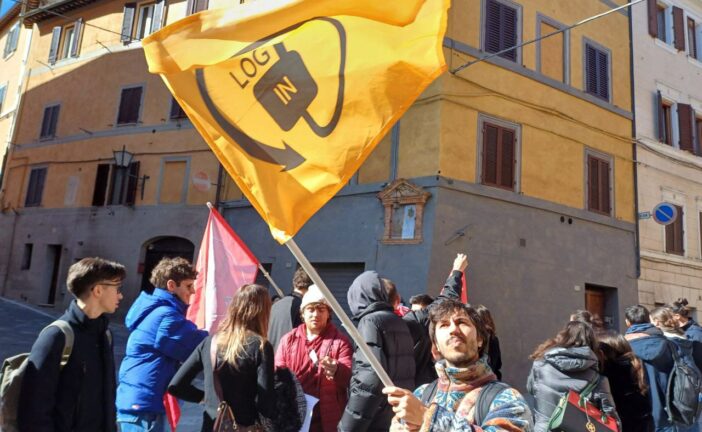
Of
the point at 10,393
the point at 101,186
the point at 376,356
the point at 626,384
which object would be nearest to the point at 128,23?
the point at 101,186

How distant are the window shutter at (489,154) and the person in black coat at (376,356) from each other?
9208mm

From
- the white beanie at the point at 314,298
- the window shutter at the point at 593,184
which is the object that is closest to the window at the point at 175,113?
the window shutter at the point at 593,184

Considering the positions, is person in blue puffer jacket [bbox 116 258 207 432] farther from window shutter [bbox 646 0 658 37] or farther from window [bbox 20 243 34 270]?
window [bbox 20 243 34 270]

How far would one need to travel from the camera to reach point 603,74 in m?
14.9

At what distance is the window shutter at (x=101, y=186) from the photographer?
1869cm

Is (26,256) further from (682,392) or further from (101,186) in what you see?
(682,392)

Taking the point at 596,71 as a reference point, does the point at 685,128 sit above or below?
below

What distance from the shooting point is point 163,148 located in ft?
57.9

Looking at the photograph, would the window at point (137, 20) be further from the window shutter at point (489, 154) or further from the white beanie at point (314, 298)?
the white beanie at point (314, 298)

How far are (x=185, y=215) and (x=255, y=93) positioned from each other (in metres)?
14.4

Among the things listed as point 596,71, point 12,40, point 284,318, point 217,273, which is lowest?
point 284,318

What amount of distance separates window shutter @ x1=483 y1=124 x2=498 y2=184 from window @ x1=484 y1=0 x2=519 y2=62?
1834 mm

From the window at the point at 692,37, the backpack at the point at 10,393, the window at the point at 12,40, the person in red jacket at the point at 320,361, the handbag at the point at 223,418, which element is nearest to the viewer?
the backpack at the point at 10,393

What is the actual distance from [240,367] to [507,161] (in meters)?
10.7
